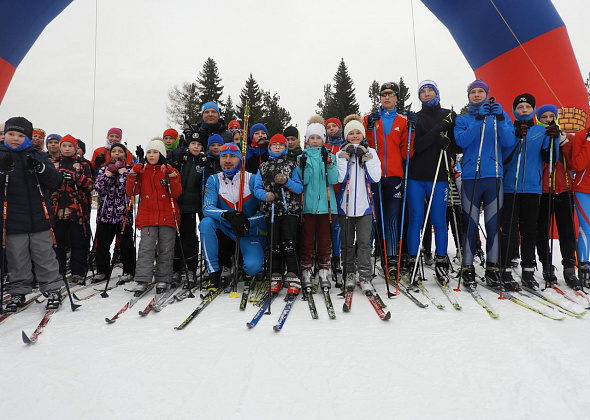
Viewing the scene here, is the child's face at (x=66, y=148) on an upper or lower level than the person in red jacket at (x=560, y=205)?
upper

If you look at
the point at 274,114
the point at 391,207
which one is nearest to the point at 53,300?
the point at 391,207

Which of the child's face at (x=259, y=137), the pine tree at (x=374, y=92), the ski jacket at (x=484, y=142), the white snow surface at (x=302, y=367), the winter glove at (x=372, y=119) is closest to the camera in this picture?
the white snow surface at (x=302, y=367)

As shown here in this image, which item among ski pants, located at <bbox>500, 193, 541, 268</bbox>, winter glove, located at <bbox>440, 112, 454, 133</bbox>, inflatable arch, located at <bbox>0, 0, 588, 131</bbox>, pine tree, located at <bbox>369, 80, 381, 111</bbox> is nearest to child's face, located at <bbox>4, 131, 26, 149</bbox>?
winter glove, located at <bbox>440, 112, 454, 133</bbox>

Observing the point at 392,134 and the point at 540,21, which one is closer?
the point at 392,134

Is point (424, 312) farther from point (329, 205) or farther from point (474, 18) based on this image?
point (474, 18)

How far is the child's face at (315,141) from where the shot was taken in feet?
13.9

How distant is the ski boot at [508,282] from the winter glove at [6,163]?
559 centimetres

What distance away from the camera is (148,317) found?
3252 millimetres

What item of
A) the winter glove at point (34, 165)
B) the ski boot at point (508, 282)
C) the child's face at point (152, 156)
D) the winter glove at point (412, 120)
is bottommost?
the ski boot at point (508, 282)

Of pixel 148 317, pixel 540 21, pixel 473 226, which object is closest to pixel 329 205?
pixel 473 226

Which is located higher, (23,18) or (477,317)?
(23,18)

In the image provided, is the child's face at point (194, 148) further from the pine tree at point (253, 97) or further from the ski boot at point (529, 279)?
the pine tree at point (253, 97)

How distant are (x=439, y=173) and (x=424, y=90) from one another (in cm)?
112

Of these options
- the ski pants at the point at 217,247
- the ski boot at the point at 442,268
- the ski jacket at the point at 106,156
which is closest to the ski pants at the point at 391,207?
the ski boot at the point at 442,268
